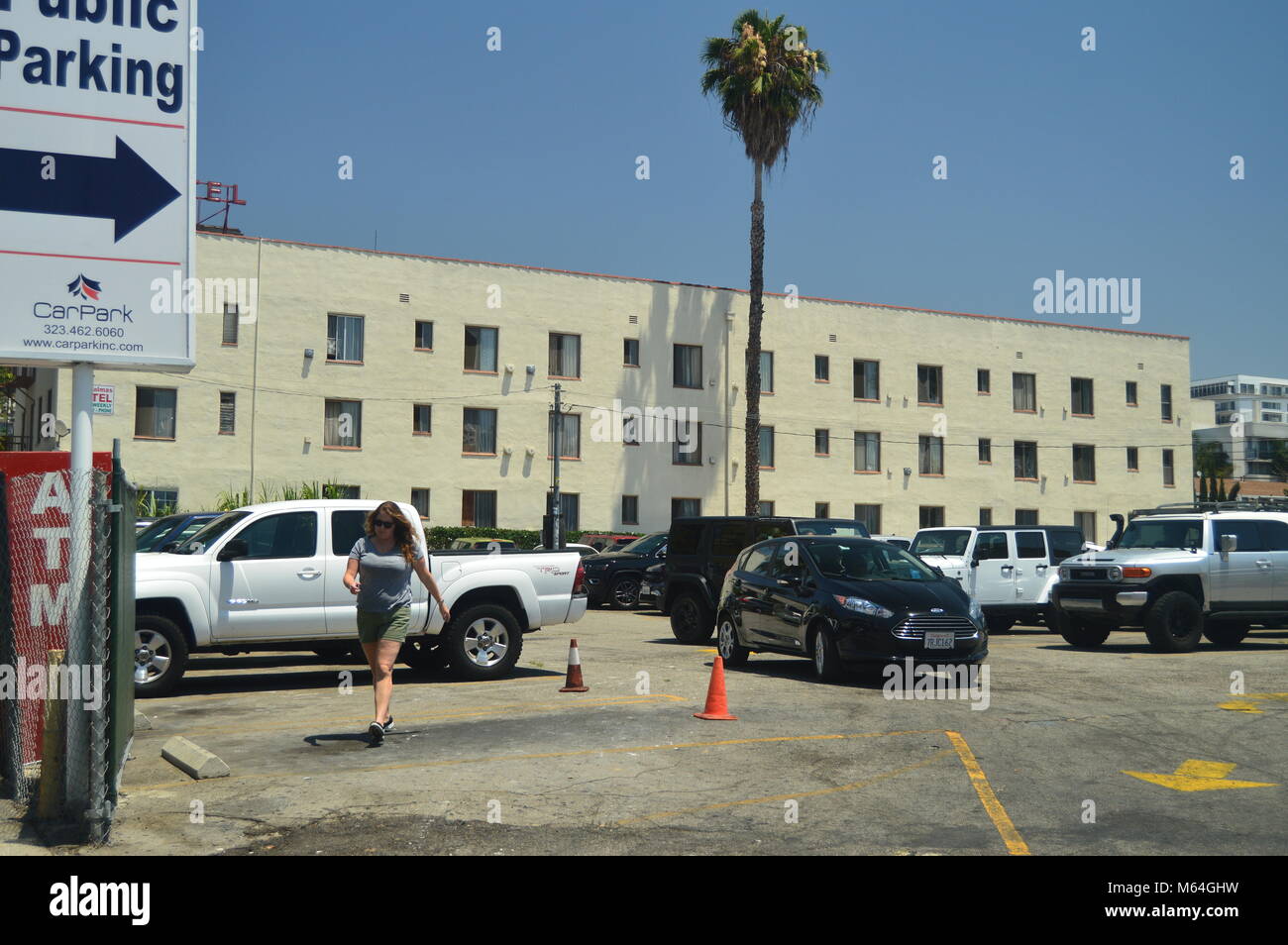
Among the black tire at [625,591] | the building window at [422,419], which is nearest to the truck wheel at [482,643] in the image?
the black tire at [625,591]

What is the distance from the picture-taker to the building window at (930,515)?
48938 millimetres

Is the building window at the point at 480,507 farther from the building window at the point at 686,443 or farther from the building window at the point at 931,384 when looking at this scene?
the building window at the point at 931,384

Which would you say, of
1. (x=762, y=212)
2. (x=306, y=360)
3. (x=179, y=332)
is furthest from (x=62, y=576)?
(x=762, y=212)

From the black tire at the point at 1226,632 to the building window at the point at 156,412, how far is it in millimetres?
29658

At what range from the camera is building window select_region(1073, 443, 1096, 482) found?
51.6m

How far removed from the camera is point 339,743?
9.84 m

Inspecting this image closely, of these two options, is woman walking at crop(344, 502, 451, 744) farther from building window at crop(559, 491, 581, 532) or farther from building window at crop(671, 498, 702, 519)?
building window at crop(671, 498, 702, 519)

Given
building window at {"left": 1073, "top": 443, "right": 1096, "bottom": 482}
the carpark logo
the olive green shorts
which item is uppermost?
building window at {"left": 1073, "top": 443, "right": 1096, "bottom": 482}

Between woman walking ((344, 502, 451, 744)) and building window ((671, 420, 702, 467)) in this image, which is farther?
building window ((671, 420, 702, 467))

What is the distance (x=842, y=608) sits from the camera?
13.9 m

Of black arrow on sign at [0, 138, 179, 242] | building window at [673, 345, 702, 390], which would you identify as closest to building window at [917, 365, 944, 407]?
building window at [673, 345, 702, 390]

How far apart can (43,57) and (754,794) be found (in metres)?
6.32

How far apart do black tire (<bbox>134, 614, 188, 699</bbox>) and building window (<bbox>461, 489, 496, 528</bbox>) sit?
2897cm

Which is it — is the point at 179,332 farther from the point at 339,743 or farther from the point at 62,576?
the point at 339,743
